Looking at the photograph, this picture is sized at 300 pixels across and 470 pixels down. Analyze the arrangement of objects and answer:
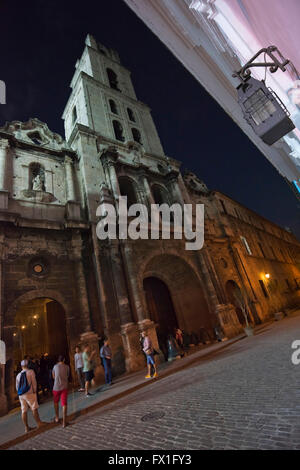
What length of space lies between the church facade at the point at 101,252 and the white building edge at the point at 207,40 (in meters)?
7.62

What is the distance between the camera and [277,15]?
4348 mm

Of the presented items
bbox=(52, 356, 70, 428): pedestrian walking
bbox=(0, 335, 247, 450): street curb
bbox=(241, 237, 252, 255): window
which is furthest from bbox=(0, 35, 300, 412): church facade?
bbox=(52, 356, 70, 428): pedestrian walking

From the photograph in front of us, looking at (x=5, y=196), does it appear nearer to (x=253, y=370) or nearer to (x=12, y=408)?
(x=12, y=408)

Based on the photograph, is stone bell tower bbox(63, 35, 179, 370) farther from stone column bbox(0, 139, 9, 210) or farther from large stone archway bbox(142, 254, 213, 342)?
stone column bbox(0, 139, 9, 210)

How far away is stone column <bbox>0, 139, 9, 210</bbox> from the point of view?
1074 centimetres

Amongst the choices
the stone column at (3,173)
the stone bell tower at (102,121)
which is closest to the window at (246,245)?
the stone bell tower at (102,121)

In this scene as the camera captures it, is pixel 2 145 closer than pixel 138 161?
Yes

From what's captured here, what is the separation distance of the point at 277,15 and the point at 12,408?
13.1 m

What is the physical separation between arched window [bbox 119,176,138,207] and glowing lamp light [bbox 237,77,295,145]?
1146cm

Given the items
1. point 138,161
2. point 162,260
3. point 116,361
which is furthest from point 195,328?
point 138,161

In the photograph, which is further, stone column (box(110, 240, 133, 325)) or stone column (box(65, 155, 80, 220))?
stone column (box(65, 155, 80, 220))

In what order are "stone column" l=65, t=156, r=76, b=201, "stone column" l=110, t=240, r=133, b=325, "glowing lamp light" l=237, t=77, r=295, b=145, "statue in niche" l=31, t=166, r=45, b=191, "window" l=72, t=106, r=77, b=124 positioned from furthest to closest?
"window" l=72, t=106, r=77, b=124, "stone column" l=65, t=156, r=76, b=201, "statue in niche" l=31, t=166, r=45, b=191, "stone column" l=110, t=240, r=133, b=325, "glowing lamp light" l=237, t=77, r=295, b=145

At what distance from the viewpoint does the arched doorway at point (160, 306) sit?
15.2 m
